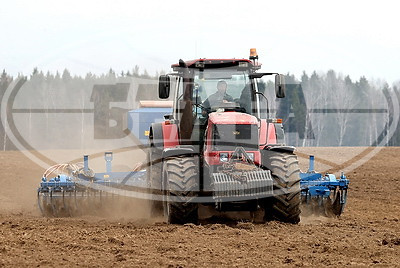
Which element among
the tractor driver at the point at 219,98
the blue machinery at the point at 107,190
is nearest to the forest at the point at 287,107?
the blue machinery at the point at 107,190

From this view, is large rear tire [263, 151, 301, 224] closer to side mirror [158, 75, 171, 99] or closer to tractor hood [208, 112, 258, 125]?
tractor hood [208, 112, 258, 125]

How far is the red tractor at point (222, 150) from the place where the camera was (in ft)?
28.6

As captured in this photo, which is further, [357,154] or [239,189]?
[357,154]

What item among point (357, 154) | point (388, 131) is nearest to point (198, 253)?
point (357, 154)

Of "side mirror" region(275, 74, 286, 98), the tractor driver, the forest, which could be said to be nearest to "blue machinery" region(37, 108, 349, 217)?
"side mirror" region(275, 74, 286, 98)

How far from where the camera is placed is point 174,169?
8859 millimetres

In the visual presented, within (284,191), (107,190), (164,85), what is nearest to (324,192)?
(284,191)

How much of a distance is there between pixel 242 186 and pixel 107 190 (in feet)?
11.8

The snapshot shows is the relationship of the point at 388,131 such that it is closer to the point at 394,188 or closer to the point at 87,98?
the point at 87,98

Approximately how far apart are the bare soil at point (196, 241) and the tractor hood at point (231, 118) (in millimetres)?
1535

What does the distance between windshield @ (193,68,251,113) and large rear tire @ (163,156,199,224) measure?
124cm

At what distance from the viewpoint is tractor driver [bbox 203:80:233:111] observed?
32.0 ft

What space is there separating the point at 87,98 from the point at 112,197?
4444cm

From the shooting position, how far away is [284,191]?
8898mm
